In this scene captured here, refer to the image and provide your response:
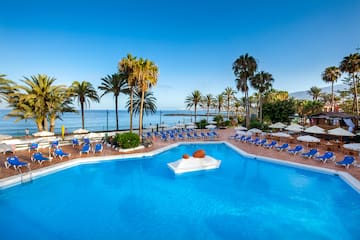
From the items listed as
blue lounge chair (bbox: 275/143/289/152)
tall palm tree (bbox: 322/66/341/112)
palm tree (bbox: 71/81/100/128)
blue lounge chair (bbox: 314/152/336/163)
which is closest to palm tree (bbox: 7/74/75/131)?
palm tree (bbox: 71/81/100/128)

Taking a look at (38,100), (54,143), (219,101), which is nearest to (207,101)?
(219,101)

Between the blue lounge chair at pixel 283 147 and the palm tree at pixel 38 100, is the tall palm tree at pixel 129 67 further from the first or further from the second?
the blue lounge chair at pixel 283 147

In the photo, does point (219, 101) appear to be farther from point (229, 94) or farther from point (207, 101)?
point (207, 101)

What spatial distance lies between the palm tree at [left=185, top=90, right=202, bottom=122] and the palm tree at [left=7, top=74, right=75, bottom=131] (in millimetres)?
22316

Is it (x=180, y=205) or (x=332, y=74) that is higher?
(x=332, y=74)

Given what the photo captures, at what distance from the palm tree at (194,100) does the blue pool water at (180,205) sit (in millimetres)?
24664

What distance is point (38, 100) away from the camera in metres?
16.0

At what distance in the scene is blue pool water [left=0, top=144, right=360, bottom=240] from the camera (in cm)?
539

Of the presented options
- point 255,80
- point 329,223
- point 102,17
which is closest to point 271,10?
point 255,80

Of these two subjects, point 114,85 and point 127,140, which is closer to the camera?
point 127,140

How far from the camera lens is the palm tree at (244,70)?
2480cm

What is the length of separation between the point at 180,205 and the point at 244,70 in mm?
23368

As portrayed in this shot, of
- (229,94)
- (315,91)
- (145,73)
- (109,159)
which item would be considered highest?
(315,91)

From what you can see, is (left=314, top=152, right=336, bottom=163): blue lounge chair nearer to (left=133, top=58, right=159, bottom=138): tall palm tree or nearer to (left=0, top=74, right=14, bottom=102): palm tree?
(left=133, top=58, right=159, bottom=138): tall palm tree
